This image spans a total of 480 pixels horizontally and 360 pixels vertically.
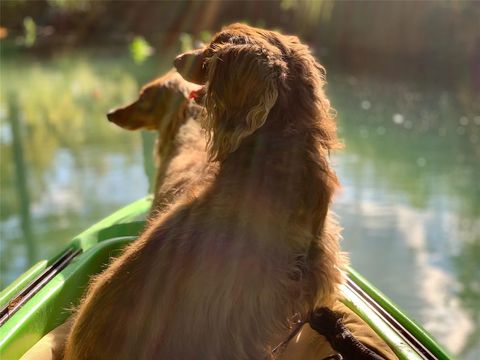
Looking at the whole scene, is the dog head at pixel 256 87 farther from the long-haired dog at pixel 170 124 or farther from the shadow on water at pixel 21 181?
the shadow on water at pixel 21 181

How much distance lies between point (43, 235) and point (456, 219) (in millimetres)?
3831

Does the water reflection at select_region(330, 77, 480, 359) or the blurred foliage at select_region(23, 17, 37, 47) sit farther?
the blurred foliage at select_region(23, 17, 37, 47)

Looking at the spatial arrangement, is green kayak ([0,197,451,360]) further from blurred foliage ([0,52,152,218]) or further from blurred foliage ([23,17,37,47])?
blurred foliage ([23,17,37,47])

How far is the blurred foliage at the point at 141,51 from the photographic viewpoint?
17.2m

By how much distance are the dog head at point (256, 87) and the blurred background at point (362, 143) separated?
98.1 inches

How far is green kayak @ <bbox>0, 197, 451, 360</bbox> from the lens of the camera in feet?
7.48

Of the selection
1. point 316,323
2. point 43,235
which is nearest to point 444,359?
point 316,323

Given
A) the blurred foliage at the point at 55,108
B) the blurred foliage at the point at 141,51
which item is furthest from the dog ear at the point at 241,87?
the blurred foliage at the point at 141,51

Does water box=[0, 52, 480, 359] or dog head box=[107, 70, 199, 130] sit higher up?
dog head box=[107, 70, 199, 130]

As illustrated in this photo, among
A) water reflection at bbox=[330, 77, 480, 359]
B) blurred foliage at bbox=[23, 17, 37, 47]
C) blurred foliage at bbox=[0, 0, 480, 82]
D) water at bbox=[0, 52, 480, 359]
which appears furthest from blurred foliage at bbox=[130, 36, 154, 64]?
water reflection at bbox=[330, 77, 480, 359]

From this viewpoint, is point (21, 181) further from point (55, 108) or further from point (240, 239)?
point (240, 239)

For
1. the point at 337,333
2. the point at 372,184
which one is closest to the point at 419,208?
the point at 372,184

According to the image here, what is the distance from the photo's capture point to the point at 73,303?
2777 millimetres

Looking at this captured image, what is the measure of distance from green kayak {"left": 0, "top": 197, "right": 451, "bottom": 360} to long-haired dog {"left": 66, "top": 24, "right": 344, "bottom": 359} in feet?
1.65
